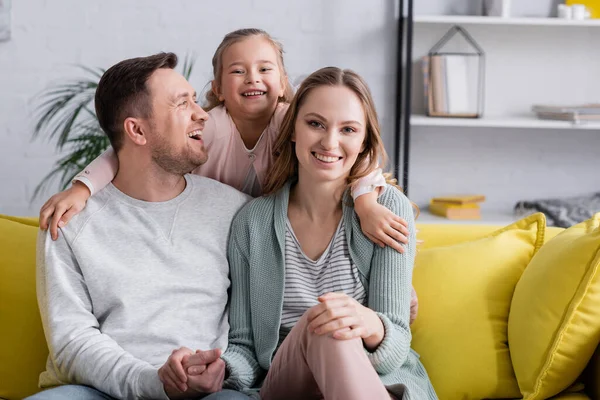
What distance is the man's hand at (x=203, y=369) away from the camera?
152cm

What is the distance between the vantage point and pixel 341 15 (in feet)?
11.7

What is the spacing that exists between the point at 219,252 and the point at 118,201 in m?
0.25

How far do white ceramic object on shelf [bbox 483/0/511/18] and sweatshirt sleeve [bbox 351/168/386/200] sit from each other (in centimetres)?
187

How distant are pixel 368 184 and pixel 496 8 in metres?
1.95

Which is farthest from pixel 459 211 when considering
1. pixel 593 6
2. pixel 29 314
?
pixel 29 314

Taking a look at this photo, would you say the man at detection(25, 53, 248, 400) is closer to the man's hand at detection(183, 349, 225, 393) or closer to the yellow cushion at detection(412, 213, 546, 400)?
the man's hand at detection(183, 349, 225, 393)

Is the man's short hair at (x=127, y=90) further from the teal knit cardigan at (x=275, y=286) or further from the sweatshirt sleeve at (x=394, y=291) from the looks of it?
the sweatshirt sleeve at (x=394, y=291)

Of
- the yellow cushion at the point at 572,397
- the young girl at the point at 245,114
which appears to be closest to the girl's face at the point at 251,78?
the young girl at the point at 245,114

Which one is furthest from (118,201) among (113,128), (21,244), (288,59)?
(288,59)

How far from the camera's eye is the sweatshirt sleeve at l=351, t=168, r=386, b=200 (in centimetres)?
176

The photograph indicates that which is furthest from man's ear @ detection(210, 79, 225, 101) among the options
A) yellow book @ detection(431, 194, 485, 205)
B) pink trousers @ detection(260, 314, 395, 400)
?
yellow book @ detection(431, 194, 485, 205)

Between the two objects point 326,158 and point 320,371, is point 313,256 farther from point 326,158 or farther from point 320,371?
point 320,371

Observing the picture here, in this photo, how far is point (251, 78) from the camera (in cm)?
200

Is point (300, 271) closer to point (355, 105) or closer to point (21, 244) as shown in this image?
point (355, 105)
